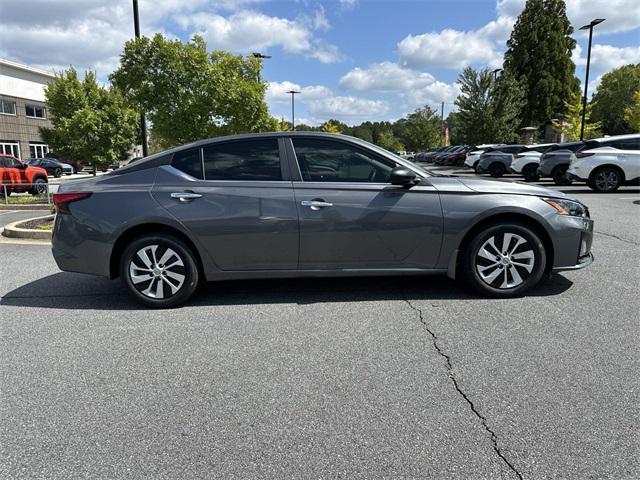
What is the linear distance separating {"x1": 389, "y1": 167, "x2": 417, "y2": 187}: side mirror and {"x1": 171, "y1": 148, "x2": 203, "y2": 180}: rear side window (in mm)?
1811

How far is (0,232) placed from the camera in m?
8.81

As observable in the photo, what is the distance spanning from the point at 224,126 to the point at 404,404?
491 inches

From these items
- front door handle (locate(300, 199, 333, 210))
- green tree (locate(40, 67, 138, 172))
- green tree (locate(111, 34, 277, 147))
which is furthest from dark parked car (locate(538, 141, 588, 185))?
green tree (locate(40, 67, 138, 172))

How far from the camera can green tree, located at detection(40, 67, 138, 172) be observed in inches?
797

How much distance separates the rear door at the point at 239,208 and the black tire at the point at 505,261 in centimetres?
171

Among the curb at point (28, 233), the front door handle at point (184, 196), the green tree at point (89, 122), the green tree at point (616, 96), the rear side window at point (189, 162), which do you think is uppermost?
the green tree at point (616, 96)

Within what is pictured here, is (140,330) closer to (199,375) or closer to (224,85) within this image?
(199,375)

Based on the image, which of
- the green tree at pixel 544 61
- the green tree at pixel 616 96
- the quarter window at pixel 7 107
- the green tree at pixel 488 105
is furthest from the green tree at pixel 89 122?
the green tree at pixel 616 96

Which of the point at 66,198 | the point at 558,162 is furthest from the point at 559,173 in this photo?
the point at 66,198

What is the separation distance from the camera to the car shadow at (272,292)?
4.58 m

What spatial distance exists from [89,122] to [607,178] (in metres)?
19.8

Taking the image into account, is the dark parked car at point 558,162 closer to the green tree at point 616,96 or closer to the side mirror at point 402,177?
→ the side mirror at point 402,177

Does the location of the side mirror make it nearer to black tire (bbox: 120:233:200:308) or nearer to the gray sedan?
the gray sedan

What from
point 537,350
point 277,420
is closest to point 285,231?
point 277,420
